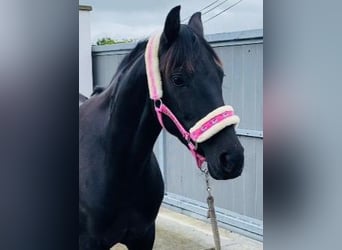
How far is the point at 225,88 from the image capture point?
1071 millimetres

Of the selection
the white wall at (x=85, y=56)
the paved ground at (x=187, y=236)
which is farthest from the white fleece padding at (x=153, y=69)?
the paved ground at (x=187, y=236)

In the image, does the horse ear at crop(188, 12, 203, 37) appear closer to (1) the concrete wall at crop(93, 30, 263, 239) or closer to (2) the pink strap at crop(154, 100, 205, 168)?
(1) the concrete wall at crop(93, 30, 263, 239)

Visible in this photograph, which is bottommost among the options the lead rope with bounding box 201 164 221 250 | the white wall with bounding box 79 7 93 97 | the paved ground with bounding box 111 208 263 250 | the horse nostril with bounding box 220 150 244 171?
the paved ground with bounding box 111 208 263 250

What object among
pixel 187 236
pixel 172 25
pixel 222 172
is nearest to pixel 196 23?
pixel 172 25

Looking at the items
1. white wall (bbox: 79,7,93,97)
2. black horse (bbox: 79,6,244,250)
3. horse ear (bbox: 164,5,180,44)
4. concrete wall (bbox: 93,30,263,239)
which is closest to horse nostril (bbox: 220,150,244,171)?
black horse (bbox: 79,6,244,250)

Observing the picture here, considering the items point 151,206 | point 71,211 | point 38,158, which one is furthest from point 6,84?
point 151,206

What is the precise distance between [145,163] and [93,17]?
0.41 meters

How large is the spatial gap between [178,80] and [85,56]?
0.37m

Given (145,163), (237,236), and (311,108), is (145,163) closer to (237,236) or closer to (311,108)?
(237,236)

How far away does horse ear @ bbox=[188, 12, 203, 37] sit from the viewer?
40.4 inches

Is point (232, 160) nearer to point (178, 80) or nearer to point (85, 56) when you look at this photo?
point (178, 80)

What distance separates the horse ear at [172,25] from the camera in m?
0.98

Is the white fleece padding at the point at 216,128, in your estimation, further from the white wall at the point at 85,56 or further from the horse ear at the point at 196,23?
the white wall at the point at 85,56

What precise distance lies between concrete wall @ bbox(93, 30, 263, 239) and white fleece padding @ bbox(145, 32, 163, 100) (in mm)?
127
